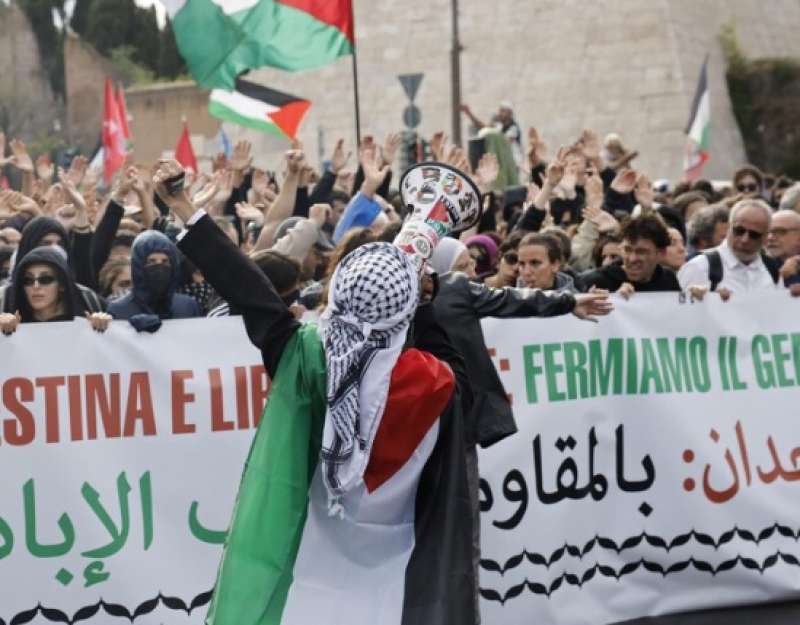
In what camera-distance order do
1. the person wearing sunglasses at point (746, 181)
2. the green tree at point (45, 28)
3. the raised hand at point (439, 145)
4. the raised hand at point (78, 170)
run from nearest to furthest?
the raised hand at point (439, 145) < the raised hand at point (78, 170) < the person wearing sunglasses at point (746, 181) < the green tree at point (45, 28)

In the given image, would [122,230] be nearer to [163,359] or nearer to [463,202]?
[163,359]

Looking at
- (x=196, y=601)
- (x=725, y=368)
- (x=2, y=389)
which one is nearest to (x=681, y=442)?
(x=725, y=368)

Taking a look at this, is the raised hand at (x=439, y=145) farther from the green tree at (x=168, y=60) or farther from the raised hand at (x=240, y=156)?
the green tree at (x=168, y=60)

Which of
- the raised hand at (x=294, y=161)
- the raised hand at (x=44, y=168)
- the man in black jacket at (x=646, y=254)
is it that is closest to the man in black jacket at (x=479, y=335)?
the man in black jacket at (x=646, y=254)

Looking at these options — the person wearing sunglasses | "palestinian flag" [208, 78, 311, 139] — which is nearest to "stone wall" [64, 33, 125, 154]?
"palestinian flag" [208, 78, 311, 139]

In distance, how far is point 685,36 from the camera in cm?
3412

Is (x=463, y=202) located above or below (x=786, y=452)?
above

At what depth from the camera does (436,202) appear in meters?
5.12

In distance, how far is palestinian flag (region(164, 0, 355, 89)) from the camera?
11055 mm

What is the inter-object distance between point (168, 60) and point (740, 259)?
53.0m

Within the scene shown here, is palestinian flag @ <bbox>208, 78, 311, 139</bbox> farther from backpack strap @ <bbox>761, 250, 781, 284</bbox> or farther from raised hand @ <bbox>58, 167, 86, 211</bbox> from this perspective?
backpack strap @ <bbox>761, 250, 781, 284</bbox>

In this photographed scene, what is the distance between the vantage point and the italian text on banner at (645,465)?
6836mm

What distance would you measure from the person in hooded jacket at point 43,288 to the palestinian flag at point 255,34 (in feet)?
14.6

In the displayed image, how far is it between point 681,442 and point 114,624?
94.5 inches
